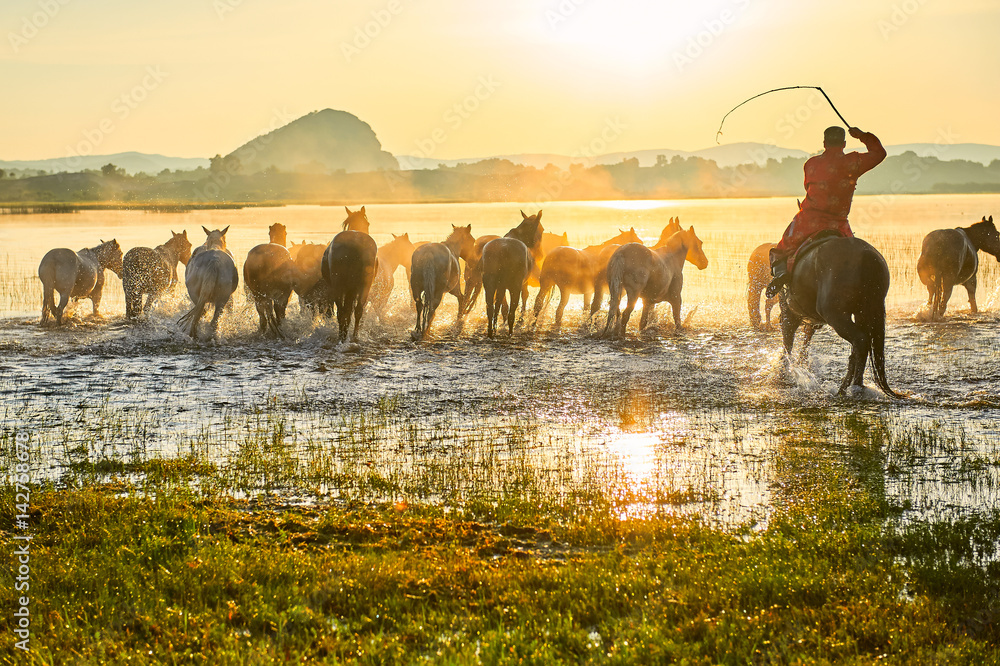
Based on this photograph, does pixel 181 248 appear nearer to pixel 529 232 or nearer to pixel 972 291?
pixel 529 232

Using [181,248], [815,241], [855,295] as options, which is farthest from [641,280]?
[181,248]

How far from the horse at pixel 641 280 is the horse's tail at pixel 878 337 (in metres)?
6.25

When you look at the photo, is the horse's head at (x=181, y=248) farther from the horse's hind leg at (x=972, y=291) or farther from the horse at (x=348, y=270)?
the horse's hind leg at (x=972, y=291)

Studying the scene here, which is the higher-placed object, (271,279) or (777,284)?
(777,284)

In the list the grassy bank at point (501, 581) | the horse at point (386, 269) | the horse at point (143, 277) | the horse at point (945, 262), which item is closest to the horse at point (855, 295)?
the grassy bank at point (501, 581)

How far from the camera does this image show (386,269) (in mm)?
19031

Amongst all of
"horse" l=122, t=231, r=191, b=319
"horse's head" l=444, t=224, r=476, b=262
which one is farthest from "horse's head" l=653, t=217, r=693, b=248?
"horse" l=122, t=231, r=191, b=319

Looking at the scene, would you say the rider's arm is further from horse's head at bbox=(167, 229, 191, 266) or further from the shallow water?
horse's head at bbox=(167, 229, 191, 266)

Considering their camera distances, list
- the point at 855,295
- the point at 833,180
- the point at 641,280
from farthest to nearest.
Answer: the point at 641,280 < the point at 833,180 < the point at 855,295

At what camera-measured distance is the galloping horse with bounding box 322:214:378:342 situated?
51.2 feet

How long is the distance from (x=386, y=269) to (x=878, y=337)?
10.9 m

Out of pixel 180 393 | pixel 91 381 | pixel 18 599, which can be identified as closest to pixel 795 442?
pixel 18 599

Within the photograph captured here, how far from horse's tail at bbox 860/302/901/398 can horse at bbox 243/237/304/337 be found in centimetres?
1023

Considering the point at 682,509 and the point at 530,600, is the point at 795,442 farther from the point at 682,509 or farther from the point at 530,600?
the point at 530,600
